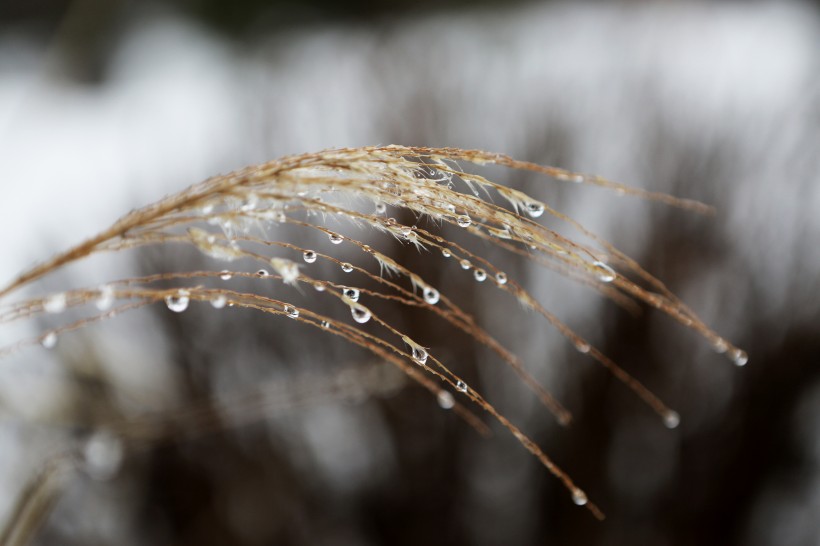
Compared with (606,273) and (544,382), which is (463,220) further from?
(544,382)

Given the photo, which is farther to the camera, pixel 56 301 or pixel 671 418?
pixel 671 418

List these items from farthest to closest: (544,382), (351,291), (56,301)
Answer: (544,382) < (351,291) < (56,301)

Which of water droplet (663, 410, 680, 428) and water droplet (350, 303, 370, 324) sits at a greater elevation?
water droplet (350, 303, 370, 324)

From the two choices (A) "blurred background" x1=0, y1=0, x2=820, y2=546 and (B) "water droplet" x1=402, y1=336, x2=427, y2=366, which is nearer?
(B) "water droplet" x1=402, y1=336, x2=427, y2=366

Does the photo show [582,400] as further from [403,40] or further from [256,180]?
[256,180]

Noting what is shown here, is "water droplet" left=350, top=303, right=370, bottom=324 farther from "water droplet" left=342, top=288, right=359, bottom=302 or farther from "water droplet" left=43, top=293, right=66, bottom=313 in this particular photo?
"water droplet" left=43, top=293, right=66, bottom=313

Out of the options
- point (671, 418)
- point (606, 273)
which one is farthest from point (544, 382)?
point (606, 273)

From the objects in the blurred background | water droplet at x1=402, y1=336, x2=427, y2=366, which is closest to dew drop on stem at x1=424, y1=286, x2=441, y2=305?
water droplet at x1=402, y1=336, x2=427, y2=366

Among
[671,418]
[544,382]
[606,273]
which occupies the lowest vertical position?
[544,382]

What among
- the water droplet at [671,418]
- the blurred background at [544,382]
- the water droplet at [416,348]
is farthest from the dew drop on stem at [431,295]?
the blurred background at [544,382]

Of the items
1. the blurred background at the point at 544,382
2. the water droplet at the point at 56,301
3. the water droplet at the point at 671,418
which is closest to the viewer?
the water droplet at the point at 56,301

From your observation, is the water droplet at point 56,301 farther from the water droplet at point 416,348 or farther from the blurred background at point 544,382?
the blurred background at point 544,382
